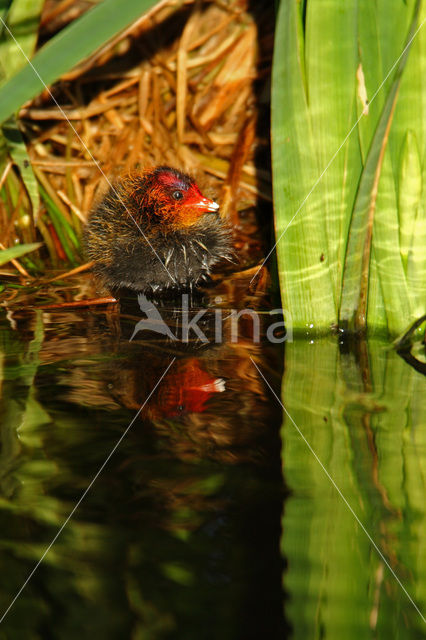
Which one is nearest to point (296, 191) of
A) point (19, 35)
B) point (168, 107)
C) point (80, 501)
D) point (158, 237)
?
point (158, 237)

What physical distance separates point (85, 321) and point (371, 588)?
5.62ft

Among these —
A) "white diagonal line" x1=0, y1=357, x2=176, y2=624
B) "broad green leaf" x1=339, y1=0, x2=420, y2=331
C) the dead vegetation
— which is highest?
the dead vegetation

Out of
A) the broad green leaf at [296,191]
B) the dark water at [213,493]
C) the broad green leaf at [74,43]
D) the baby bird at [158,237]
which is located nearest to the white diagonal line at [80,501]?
the dark water at [213,493]

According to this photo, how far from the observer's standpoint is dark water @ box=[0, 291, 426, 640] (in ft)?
4.15

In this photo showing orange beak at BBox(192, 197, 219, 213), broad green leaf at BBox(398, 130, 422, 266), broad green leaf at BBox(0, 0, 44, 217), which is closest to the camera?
broad green leaf at BBox(398, 130, 422, 266)

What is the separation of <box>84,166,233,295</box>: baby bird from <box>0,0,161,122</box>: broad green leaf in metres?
1.36

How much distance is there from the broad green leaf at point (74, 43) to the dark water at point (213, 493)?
78cm

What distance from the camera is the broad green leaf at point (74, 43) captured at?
6.08ft

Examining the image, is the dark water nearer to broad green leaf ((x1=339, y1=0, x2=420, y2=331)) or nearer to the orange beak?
broad green leaf ((x1=339, y1=0, x2=420, y2=331))

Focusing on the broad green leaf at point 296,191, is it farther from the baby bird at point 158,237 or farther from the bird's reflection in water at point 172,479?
the baby bird at point 158,237

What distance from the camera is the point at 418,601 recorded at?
1287mm

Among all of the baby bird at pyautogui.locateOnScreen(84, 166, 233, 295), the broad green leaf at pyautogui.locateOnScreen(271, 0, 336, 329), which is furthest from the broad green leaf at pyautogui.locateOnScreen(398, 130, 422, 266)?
the baby bird at pyautogui.locateOnScreen(84, 166, 233, 295)

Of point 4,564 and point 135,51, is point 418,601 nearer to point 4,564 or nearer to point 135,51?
point 4,564

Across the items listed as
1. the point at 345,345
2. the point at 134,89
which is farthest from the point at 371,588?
the point at 134,89
